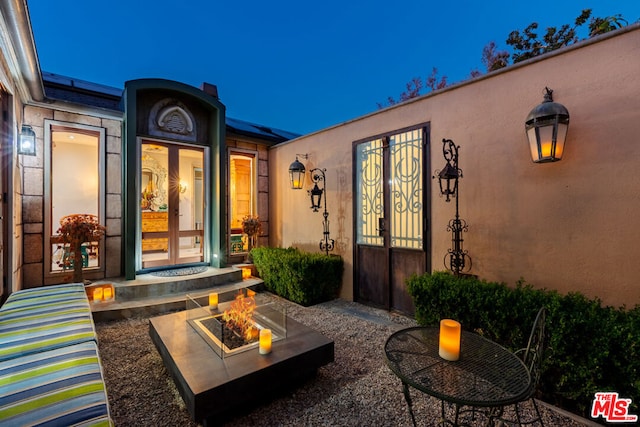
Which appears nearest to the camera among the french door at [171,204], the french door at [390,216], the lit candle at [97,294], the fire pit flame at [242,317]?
the fire pit flame at [242,317]

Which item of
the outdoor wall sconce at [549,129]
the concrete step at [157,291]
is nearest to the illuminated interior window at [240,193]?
the concrete step at [157,291]

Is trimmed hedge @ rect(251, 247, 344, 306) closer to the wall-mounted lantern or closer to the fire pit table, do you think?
the wall-mounted lantern

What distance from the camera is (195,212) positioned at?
636 cm

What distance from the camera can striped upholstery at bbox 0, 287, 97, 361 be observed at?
2.03 m

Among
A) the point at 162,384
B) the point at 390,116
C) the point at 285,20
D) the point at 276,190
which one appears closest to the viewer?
the point at 162,384

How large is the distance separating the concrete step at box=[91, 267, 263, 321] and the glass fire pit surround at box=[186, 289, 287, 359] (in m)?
0.45

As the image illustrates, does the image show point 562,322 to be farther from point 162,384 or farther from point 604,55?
point 162,384

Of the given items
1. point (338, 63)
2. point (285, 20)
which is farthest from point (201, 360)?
point (338, 63)

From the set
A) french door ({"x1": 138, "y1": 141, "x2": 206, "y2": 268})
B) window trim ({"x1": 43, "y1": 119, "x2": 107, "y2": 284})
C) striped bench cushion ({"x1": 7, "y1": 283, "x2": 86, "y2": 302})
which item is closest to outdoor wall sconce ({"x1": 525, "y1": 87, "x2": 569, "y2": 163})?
striped bench cushion ({"x1": 7, "y1": 283, "x2": 86, "y2": 302})

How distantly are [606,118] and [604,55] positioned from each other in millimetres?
559

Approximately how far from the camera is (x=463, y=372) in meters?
1.57

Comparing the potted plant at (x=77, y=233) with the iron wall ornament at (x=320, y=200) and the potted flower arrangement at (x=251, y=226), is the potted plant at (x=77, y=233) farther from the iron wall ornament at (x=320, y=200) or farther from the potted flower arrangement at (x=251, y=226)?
the iron wall ornament at (x=320, y=200)

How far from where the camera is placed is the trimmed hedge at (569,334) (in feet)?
6.00

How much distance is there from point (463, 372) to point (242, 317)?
81.0 inches
